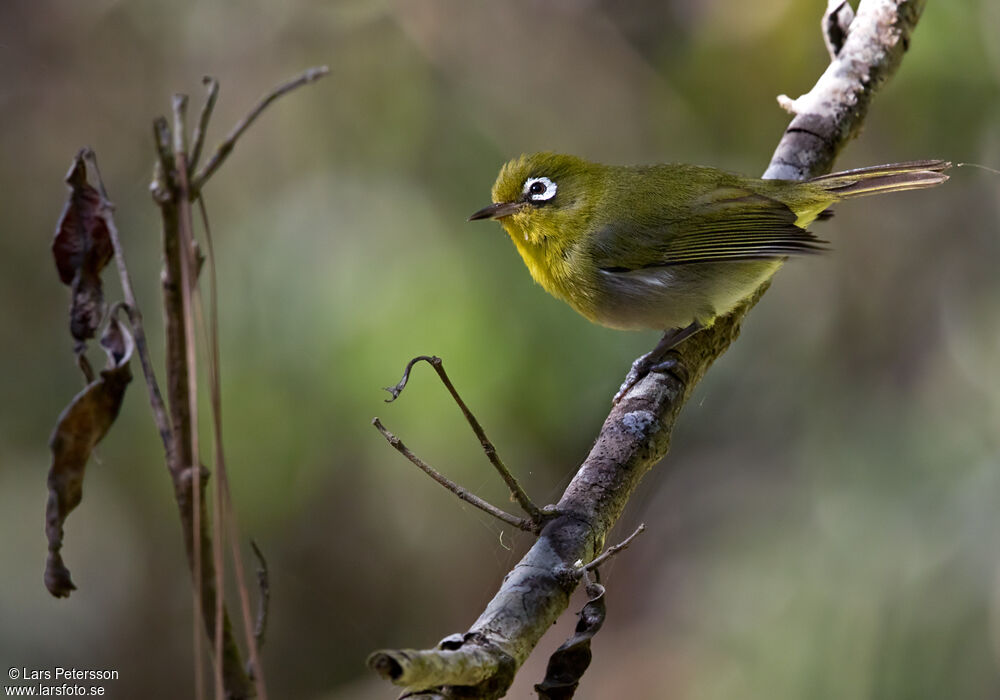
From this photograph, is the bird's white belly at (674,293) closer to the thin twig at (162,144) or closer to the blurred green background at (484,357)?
the blurred green background at (484,357)

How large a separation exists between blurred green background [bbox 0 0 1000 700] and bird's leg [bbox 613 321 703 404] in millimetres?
934

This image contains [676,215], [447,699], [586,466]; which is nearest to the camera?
[447,699]

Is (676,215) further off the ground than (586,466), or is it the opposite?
(676,215)

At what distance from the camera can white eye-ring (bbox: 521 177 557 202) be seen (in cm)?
354

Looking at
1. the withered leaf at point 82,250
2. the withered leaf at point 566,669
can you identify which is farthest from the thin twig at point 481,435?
the withered leaf at point 82,250

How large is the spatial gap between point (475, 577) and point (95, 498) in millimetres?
1845

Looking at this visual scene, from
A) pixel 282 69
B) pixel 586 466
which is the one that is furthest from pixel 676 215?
pixel 282 69

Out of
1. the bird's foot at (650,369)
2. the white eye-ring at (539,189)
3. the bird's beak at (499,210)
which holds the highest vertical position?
the white eye-ring at (539,189)

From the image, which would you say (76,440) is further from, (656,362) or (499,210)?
(499,210)

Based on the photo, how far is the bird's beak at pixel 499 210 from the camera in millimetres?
3441

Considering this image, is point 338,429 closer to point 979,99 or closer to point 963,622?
point 963,622

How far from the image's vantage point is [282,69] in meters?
4.95

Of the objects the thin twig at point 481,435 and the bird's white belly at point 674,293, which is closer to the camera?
the thin twig at point 481,435

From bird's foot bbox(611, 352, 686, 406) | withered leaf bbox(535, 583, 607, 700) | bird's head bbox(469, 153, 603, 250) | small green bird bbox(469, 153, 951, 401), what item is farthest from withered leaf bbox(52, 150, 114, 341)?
bird's head bbox(469, 153, 603, 250)
